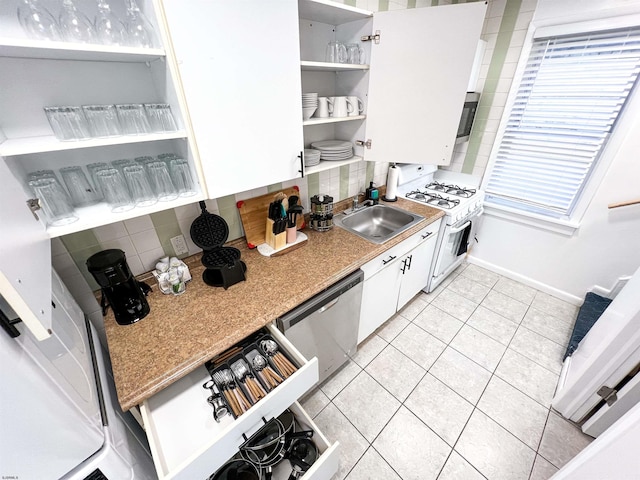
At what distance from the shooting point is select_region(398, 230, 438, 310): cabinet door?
193cm

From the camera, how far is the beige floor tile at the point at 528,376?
5.40 ft

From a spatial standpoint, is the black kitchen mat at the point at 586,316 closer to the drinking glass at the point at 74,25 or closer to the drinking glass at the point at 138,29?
the drinking glass at the point at 138,29

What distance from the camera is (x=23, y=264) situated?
502 mm

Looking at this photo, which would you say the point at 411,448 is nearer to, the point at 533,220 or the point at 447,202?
the point at 447,202

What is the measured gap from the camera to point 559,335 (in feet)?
6.65

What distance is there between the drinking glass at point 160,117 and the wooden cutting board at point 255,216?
55cm

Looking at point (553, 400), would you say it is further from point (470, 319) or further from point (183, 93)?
point (183, 93)

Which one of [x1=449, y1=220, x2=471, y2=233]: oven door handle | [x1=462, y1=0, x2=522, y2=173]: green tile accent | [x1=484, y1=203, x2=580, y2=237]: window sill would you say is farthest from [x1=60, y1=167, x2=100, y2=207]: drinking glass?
[x1=484, y1=203, x2=580, y2=237]: window sill

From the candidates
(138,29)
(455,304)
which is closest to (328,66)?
(138,29)

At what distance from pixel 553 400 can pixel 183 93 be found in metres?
2.57

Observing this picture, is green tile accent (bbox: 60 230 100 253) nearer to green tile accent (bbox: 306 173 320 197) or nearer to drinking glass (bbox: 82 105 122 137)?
drinking glass (bbox: 82 105 122 137)

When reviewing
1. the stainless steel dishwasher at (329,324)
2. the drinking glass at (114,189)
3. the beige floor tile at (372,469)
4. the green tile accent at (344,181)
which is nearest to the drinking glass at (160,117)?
the drinking glass at (114,189)

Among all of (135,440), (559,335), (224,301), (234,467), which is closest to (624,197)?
(559,335)

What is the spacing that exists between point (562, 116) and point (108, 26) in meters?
2.91
